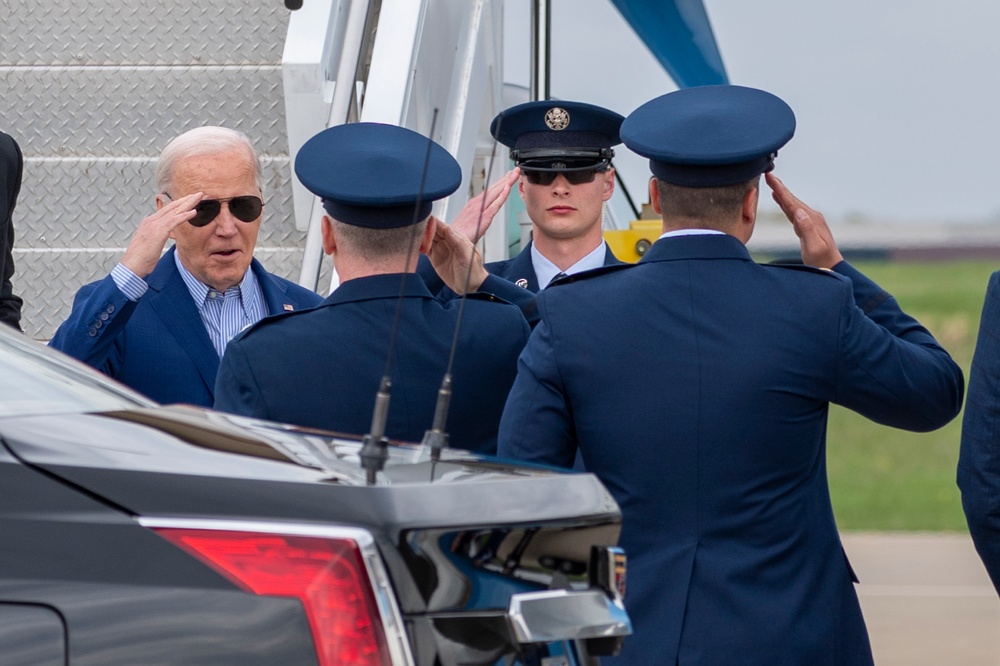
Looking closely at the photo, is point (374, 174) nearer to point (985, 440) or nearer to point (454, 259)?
point (454, 259)

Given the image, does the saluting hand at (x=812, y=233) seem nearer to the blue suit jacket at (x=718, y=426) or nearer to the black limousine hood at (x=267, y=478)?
the blue suit jacket at (x=718, y=426)

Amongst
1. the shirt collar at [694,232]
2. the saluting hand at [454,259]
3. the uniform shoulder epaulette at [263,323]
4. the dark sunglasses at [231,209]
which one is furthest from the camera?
the dark sunglasses at [231,209]

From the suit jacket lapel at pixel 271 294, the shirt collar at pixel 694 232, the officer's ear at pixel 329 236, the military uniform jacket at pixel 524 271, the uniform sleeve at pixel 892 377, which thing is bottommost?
the military uniform jacket at pixel 524 271

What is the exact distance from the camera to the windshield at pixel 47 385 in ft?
5.88

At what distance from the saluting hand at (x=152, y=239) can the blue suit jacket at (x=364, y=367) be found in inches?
19.8

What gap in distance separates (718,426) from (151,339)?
1324mm

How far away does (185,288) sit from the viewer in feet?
10.7

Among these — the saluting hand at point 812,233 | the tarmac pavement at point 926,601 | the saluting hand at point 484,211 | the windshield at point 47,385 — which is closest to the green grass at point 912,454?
the tarmac pavement at point 926,601

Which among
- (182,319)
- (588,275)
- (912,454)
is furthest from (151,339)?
(912,454)

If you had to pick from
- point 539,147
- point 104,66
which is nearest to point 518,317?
point 539,147

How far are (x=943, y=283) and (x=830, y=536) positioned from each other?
24675 millimetres

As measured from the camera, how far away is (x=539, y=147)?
446 centimetres

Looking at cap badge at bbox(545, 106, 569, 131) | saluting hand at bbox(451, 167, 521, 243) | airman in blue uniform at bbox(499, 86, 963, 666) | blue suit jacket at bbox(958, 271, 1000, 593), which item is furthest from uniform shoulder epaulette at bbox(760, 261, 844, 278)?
cap badge at bbox(545, 106, 569, 131)

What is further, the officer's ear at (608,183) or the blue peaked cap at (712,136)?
the officer's ear at (608,183)
